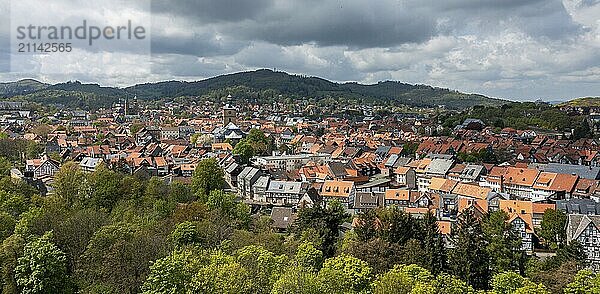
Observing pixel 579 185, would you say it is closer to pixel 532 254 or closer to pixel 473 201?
pixel 473 201

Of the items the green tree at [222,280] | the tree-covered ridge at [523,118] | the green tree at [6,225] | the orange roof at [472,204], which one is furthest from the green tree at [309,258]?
the tree-covered ridge at [523,118]

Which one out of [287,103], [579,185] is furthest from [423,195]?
[287,103]

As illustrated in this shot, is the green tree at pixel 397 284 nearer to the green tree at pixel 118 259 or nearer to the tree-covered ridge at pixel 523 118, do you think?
the green tree at pixel 118 259

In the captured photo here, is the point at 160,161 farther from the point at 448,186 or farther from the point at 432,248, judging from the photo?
the point at 432,248

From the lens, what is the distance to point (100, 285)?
20.7 meters

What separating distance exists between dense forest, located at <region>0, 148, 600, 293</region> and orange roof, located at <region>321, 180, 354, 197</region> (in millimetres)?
8757

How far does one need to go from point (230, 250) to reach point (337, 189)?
22047 millimetres

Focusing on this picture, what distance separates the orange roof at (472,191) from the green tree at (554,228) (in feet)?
28.6

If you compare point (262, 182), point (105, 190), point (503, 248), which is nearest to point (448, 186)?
point (262, 182)

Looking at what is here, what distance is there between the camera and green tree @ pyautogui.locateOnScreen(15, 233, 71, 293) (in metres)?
19.6

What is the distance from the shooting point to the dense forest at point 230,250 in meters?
18.9

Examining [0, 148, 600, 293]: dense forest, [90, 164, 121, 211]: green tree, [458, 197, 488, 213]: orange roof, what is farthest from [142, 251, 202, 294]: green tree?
[458, 197, 488, 213]: orange roof

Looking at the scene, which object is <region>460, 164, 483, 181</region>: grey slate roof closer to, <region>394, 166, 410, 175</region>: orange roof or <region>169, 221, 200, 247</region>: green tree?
<region>394, 166, 410, 175</region>: orange roof

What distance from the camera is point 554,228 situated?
110ft
